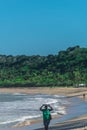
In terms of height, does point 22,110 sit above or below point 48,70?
below

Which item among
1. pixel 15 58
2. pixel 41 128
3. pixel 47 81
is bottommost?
pixel 41 128

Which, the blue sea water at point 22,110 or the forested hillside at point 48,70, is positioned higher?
the forested hillside at point 48,70

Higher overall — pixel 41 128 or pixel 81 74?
pixel 81 74

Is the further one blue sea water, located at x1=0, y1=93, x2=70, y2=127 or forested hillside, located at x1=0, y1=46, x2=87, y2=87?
forested hillside, located at x1=0, y1=46, x2=87, y2=87

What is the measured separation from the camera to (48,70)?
385ft

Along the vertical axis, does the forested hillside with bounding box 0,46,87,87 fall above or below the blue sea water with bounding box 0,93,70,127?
above

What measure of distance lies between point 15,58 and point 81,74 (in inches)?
1974

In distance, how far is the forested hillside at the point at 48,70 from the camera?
97625 millimetres

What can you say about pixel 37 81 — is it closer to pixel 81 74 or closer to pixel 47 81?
pixel 47 81

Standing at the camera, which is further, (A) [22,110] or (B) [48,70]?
(B) [48,70]

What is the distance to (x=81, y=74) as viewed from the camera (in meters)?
101

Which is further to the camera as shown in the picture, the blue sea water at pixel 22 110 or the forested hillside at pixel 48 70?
the forested hillside at pixel 48 70

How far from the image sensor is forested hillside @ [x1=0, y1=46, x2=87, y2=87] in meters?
97.6

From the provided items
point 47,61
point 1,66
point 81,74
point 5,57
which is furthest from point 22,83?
point 5,57
